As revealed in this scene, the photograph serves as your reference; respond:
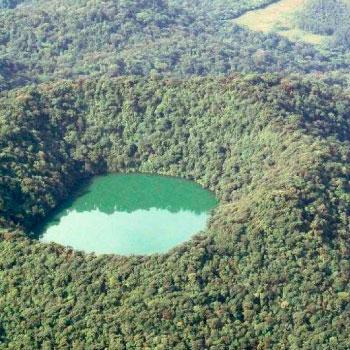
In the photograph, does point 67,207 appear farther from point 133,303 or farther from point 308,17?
point 308,17

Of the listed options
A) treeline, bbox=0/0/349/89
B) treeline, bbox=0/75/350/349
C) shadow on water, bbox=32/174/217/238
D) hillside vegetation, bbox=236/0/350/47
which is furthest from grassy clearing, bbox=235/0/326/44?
shadow on water, bbox=32/174/217/238

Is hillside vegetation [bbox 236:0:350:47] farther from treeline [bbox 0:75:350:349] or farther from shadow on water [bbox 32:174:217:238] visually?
shadow on water [bbox 32:174:217:238]

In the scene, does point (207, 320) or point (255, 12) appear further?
point (255, 12)

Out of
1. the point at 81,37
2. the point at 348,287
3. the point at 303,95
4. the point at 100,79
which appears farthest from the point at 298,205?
the point at 81,37

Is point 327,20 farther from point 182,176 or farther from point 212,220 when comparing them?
point 212,220

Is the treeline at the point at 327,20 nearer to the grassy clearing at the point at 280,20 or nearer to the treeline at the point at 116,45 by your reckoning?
the grassy clearing at the point at 280,20

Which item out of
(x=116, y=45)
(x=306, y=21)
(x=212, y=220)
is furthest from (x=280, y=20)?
(x=212, y=220)

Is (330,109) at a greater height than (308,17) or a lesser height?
greater
